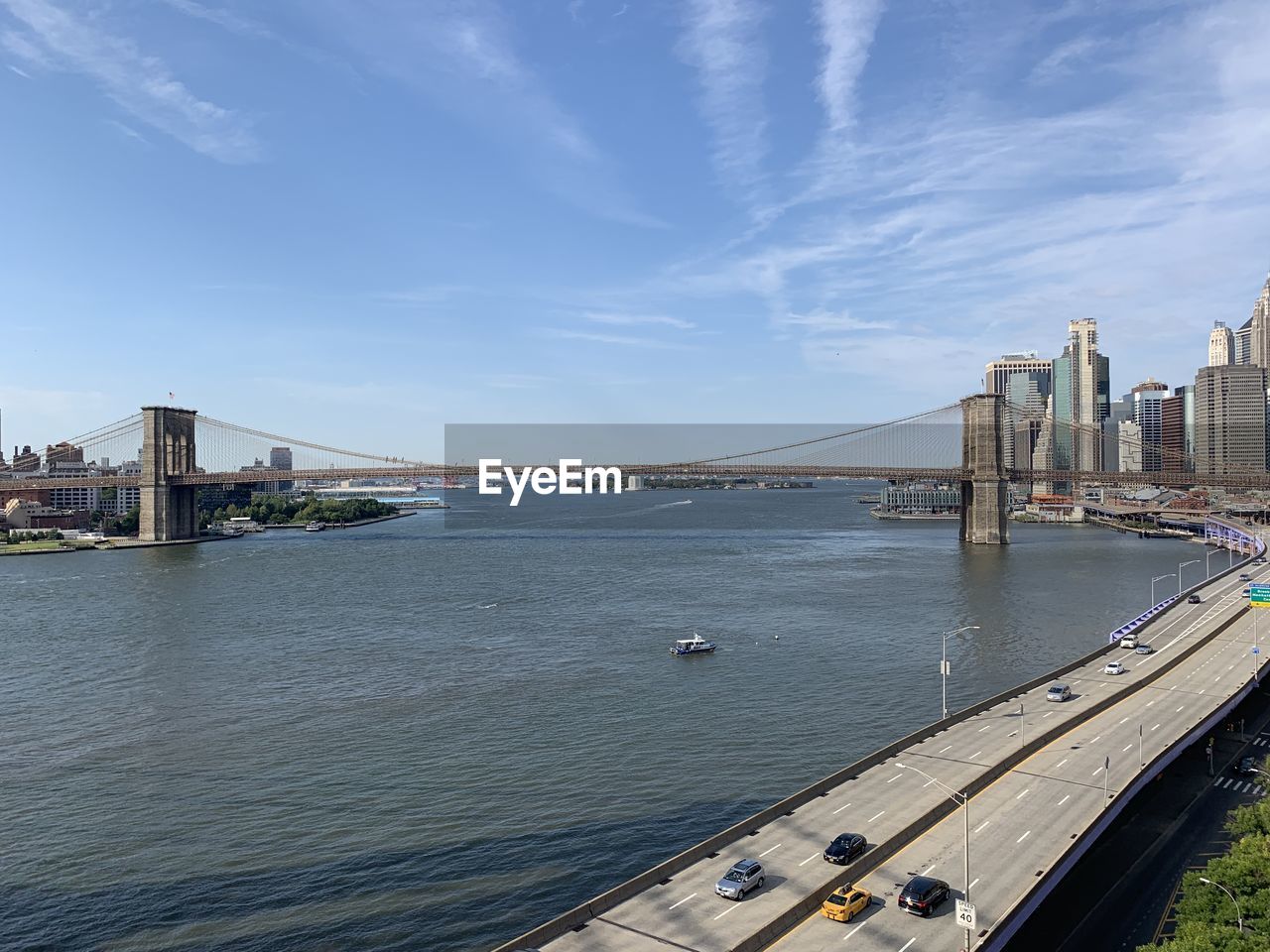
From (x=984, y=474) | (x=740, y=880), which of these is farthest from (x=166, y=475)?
(x=740, y=880)

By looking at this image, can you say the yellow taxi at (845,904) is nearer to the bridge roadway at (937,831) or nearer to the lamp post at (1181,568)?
the bridge roadway at (937,831)

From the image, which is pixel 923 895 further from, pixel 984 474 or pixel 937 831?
pixel 984 474

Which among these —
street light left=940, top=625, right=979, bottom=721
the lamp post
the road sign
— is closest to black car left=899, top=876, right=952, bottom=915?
the road sign

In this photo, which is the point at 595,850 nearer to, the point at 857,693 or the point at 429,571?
the point at 857,693

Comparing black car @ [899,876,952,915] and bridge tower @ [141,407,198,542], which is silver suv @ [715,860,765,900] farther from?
bridge tower @ [141,407,198,542]

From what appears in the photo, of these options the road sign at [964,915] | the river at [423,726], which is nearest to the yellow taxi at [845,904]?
the road sign at [964,915]

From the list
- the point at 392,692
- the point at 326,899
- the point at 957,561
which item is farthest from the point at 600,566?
the point at 326,899

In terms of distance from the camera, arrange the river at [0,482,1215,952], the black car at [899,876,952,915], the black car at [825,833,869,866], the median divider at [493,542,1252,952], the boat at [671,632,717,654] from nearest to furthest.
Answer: the median divider at [493,542,1252,952]
the black car at [899,876,952,915]
the black car at [825,833,869,866]
the river at [0,482,1215,952]
the boat at [671,632,717,654]
